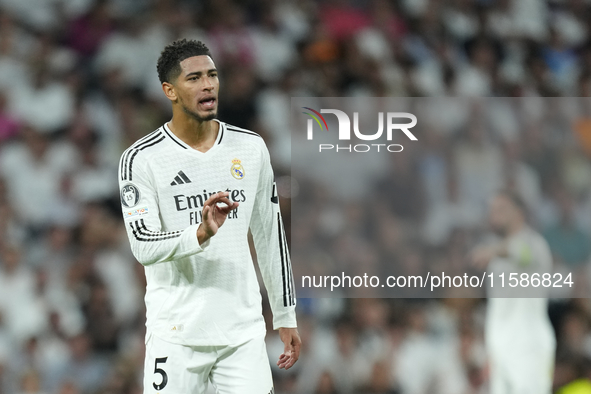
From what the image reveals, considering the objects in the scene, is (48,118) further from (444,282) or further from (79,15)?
(444,282)

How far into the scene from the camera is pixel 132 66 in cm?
680

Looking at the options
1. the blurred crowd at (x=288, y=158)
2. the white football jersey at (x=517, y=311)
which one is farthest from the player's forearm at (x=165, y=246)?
the white football jersey at (x=517, y=311)

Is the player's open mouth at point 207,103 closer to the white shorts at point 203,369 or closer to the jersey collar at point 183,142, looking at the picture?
the jersey collar at point 183,142

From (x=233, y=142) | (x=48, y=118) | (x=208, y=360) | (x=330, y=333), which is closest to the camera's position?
(x=208, y=360)

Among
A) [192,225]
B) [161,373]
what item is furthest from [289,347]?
[192,225]

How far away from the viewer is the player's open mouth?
9.96 feet

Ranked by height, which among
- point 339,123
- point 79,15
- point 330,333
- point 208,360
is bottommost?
point 330,333

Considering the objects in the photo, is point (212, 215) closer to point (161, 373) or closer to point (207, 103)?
point (207, 103)

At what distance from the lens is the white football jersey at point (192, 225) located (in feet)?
9.71

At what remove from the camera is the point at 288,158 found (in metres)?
6.34

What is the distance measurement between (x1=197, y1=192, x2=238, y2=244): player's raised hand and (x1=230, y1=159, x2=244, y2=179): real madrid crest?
410 mm

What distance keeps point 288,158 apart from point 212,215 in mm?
3694

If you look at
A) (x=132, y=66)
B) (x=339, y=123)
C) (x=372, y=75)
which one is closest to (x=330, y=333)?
(x=339, y=123)

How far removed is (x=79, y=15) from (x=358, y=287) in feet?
11.7
